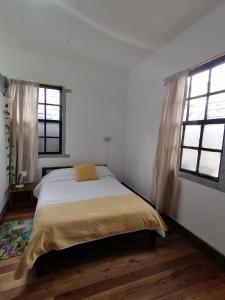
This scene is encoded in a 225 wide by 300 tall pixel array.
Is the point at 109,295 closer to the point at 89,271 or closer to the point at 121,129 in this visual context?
the point at 89,271

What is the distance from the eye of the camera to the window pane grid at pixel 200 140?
207cm

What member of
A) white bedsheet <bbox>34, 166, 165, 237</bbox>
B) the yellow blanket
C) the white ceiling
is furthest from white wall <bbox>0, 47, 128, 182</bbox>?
the yellow blanket

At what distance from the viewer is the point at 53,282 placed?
64.1 inches

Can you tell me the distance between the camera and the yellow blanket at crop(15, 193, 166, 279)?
1.64 meters

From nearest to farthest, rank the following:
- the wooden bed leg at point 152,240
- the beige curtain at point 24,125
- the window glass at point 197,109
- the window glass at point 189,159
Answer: the wooden bed leg at point 152,240
the window glass at point 197,109
the window glass at point 189,159
the beige curtain at point 24,125

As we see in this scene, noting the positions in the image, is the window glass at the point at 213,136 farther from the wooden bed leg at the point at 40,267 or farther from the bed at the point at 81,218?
the wooden bed leg at the point at 40,267

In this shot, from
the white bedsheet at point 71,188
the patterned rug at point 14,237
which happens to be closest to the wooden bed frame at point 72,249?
the white bedsheet at point 71,188

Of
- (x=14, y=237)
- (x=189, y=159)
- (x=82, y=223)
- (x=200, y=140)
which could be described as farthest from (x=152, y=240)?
(x=14, y=237)

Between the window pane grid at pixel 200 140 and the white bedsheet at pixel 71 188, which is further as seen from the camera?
the white bedsheet at pixel 71 188

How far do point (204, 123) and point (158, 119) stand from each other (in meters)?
0.91

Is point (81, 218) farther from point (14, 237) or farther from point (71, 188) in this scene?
point (14, 237)

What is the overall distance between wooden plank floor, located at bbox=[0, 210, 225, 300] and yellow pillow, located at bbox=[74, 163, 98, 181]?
128 cm

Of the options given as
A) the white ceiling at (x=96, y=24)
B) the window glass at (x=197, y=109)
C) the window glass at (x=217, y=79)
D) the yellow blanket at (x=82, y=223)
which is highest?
the white ceiling at (x=96, y=24)

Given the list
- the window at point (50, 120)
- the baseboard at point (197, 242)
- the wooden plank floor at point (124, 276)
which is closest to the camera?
the wooden plank floor at point (124, 276)
